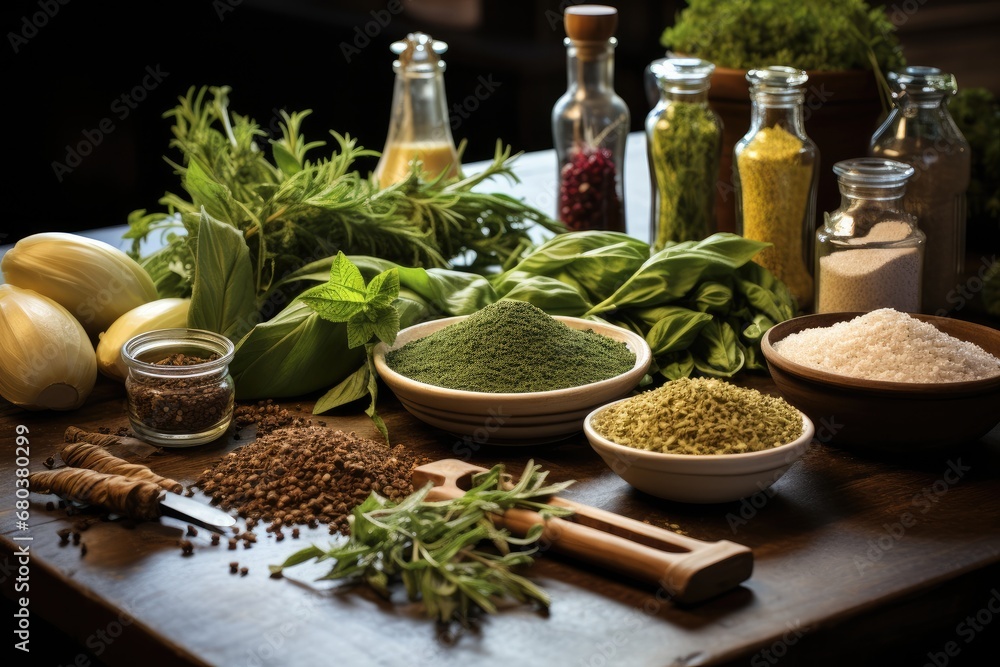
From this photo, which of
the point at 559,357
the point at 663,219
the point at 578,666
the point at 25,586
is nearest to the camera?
the point at 578,666

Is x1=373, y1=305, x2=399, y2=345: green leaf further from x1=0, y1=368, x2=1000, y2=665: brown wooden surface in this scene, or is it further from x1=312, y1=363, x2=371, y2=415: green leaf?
x1=0, y1=368, x2=1000, y2=665: brown wooden surface

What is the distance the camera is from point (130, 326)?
1384 millimetres

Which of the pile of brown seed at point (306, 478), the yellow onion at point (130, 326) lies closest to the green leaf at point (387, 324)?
the pile of brown seed at point (306, 478)

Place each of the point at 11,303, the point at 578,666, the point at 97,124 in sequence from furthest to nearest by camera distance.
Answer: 1. the point at 97,124
2. the point at 11,303
3. the point at 578,666

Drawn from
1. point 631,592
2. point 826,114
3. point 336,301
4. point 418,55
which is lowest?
point 631,592

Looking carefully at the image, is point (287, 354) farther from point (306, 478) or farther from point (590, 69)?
point (590, 69)

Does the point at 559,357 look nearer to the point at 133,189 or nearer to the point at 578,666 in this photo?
the point at 578,666

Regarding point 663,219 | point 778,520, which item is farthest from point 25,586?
point 663,219

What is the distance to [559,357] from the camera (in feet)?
4.04

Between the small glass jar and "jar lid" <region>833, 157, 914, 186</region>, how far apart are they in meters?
0.79

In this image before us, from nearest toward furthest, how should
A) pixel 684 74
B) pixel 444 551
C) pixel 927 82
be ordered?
1. pixel 444 551
2. pixel 927 82
3. pixel 684 74

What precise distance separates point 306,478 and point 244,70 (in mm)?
2854

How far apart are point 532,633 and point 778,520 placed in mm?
312

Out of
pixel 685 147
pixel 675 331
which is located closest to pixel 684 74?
pixel 685 147
